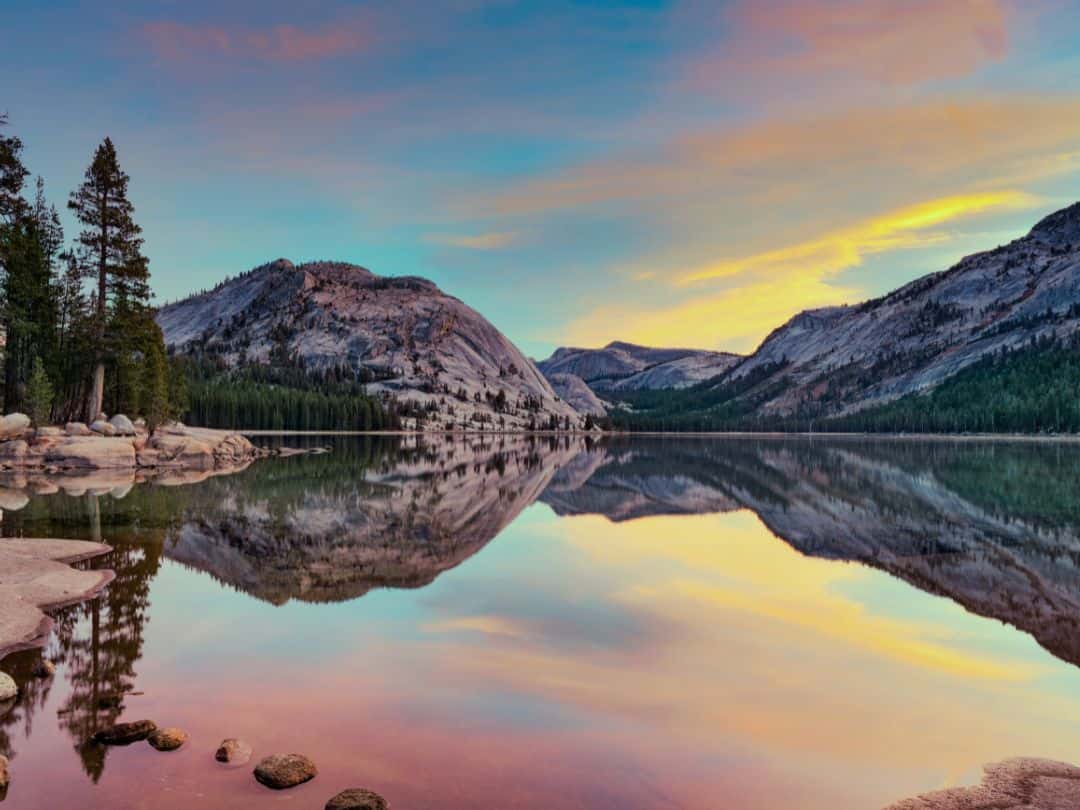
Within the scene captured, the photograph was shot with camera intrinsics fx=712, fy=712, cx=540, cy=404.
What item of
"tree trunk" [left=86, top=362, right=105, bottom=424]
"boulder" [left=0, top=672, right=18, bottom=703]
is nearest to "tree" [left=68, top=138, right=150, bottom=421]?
"tree trunk" [left=86, top=362, right=105, bottom=424]

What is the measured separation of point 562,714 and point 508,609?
27.8 ft

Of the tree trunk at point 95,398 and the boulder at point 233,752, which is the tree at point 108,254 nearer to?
the tree trunk at point 95,398

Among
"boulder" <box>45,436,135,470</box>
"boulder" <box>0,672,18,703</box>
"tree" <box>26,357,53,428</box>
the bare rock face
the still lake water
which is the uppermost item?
"tree" <box>26,357,53,428</box>

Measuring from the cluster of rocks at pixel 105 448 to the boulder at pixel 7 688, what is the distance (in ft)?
199

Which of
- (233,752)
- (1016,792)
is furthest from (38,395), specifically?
(1016,792)

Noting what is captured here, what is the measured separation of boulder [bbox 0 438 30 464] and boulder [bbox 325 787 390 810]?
71.2 meters

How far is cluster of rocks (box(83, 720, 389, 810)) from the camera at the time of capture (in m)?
10.3

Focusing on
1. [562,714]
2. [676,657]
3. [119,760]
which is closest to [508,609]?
[676,657]

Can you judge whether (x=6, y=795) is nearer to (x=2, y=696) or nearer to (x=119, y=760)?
(x=119, y=760)

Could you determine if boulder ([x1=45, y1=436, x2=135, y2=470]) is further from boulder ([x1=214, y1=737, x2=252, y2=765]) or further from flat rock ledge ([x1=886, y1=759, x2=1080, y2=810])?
flat rock ledge ([x1=886, y1=759, x2=1080, y2=810])

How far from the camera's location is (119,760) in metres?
11.6

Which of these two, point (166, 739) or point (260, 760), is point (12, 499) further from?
point (260, 760)

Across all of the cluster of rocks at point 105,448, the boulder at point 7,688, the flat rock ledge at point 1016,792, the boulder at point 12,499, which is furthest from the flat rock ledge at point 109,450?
the flat rock ledge at point 1016,792

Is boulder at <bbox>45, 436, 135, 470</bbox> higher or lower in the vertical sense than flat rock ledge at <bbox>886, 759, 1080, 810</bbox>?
higher
